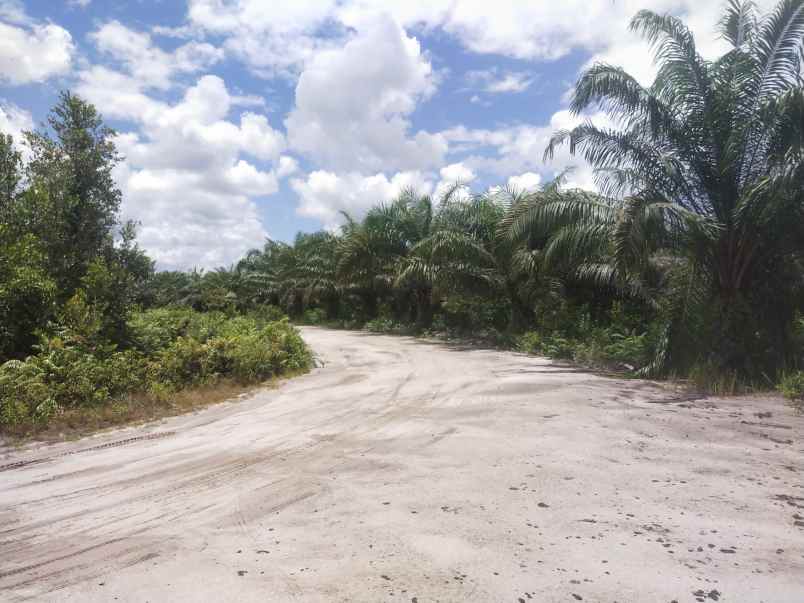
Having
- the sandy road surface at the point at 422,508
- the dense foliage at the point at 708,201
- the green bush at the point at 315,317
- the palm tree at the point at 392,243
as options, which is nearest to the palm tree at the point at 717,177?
the dense foliage at the point at 708,201

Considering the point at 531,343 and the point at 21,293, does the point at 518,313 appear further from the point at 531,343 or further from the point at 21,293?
the point at 21,293

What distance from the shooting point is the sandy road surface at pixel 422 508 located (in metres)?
3.11

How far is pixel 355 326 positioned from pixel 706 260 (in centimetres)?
2151

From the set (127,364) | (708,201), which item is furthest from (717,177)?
(127,364)

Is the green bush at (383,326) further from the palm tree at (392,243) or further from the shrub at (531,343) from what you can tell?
the shrub at (531,343)

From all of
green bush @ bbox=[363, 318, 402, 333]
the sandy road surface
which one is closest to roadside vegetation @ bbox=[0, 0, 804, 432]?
the sandy road surface

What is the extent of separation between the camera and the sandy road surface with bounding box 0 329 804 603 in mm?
3113

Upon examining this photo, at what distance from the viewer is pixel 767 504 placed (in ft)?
13.5

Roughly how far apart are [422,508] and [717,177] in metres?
8.73

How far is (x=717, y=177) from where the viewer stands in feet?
32.5

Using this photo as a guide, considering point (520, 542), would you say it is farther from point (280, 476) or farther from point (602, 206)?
point (602, 206)

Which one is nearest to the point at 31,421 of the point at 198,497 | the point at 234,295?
the point at 198,497

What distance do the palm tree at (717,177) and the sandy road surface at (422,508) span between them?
271 cm

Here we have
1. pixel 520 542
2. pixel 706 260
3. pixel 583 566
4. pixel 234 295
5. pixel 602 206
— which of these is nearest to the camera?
pixel 583 566
